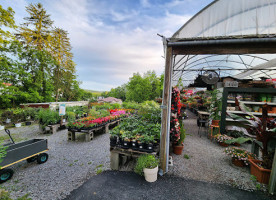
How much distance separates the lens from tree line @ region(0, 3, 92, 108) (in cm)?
895

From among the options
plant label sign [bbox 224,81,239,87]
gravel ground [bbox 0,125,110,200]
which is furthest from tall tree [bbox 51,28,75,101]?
plant label sign [bbox 224,81,239,87]

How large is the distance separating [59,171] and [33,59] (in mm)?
13253

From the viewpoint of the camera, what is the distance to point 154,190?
2.27m

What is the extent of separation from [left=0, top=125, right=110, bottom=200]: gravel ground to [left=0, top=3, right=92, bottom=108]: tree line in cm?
923

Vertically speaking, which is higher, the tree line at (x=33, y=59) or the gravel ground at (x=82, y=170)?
the tree line at (x=33, y=59)

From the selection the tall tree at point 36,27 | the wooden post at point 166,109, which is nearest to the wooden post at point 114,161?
the wooden post at point 166,109

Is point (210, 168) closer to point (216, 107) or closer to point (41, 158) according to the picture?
point (216, 107)

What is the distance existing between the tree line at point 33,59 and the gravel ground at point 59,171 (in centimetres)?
923

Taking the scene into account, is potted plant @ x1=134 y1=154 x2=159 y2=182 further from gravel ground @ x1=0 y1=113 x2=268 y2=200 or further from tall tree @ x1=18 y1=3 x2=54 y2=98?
tall tree @ x1=18 y1=3 x2=54 y2=98

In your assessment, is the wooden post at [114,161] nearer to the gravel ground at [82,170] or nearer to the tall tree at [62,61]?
the gravel ground at [82,170]

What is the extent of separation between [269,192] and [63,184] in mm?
4144

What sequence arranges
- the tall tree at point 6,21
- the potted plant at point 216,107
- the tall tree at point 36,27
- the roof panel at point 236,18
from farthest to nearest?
the tall tree at point 36,27, the tall tree at point 6,21, the potted plant at point 216,107, the roof panel at point 236,18

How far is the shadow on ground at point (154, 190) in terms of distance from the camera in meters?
2.13

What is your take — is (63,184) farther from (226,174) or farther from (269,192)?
(269,192)
